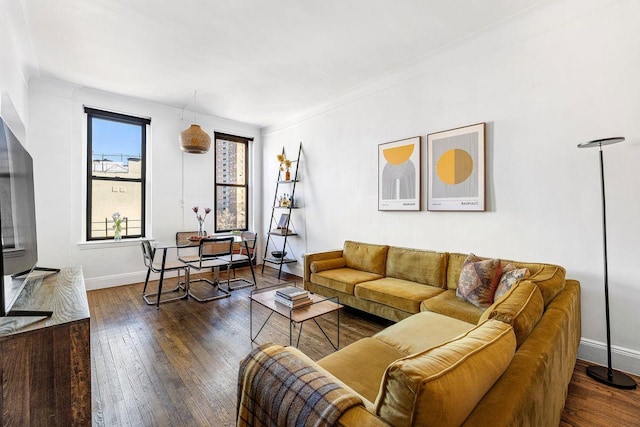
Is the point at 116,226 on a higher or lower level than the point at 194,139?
lower

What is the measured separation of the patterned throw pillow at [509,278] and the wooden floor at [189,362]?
28.7 inches

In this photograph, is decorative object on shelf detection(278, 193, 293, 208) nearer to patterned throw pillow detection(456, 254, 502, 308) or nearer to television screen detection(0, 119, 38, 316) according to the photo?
patterned throw pillow detection(456, 254, 502, 308)

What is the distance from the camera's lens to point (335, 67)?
3488mm

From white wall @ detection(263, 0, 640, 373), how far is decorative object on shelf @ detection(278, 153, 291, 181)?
2.13 metres

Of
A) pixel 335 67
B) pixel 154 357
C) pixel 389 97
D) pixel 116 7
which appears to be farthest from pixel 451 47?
pixel 154 357

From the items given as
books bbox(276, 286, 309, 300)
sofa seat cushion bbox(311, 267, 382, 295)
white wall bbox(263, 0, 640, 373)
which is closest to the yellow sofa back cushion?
white wall bbox(263, 0, 640, 373)

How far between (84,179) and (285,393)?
4718mm

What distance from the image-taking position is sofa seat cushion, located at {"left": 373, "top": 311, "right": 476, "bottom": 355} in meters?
1.77

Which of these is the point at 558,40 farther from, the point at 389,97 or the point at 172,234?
the point at 172,234

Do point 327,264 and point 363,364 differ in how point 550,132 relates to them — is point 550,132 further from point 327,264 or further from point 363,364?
point 327,264

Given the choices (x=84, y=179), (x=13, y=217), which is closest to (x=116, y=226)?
(x=84, y=179)

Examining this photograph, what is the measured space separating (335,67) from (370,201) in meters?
1.72

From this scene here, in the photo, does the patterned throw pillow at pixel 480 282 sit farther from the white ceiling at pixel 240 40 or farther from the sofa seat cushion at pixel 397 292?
the white ceiling at pixel 240 40

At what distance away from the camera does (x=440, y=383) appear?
0.77 m
